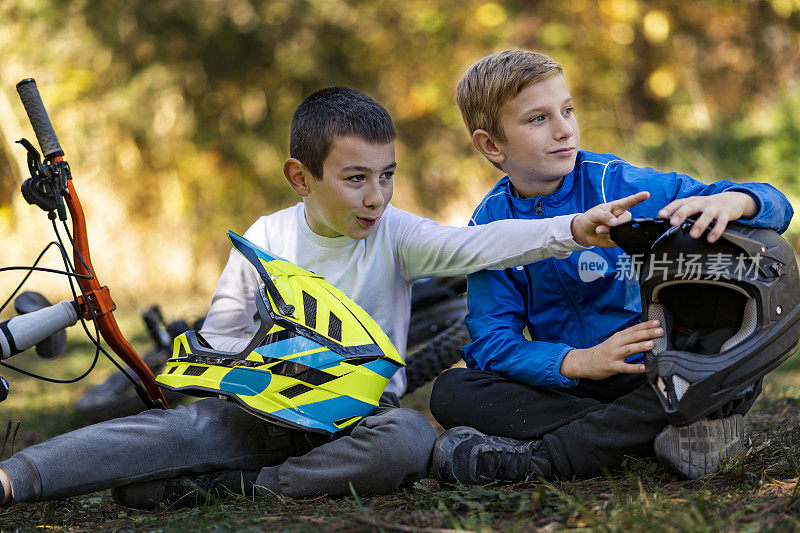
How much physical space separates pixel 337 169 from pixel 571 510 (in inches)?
50.7

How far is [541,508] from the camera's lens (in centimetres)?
188

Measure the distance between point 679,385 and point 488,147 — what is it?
1073mm

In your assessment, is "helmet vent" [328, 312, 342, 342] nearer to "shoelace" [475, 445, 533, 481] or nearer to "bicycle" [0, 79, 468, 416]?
"shoelace" [475, 445, 533, 481]

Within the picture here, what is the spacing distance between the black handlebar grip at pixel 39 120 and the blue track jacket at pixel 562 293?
1.38m

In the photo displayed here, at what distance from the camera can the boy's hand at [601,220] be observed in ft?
6.91

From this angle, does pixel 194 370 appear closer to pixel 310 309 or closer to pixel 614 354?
pixel 310 309

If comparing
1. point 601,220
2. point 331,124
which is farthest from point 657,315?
point 331,124

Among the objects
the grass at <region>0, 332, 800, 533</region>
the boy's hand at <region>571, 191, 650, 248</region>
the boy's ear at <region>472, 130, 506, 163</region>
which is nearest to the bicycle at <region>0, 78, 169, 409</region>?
the grass at <region>0, 332, 800, 533</region>

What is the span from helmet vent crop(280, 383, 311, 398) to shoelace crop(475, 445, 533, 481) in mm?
523

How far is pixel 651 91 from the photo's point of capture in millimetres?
10227

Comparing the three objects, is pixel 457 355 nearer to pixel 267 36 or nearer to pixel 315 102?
pixel 315 102

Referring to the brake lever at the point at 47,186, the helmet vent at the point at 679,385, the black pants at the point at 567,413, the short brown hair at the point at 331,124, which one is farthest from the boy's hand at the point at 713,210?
the brake lever at the point at 47,186

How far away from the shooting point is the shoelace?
7.43ft

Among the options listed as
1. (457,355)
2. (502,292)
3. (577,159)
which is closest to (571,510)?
(502,292)
